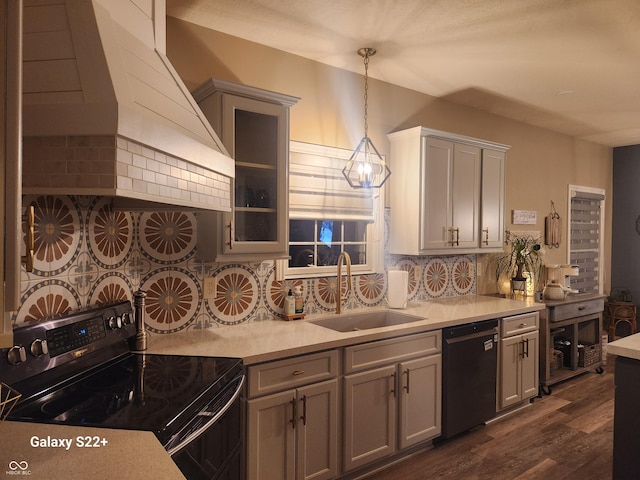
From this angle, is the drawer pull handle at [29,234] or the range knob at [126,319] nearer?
the drawer pull handle at [29,234]

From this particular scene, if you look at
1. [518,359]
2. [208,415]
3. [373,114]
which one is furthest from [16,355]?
[518,359]

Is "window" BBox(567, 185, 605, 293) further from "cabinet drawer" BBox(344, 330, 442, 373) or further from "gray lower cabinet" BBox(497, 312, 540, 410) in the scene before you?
"cabinet drawer" BBox(344, 330, 442, 373)

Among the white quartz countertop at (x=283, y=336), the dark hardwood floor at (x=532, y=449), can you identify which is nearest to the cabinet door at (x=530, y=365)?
the dark hardwood floor at (x=532, y=449)

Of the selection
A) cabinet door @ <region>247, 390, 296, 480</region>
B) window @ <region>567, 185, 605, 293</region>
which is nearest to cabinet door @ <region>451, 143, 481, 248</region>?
cabinet door @ <region>247, 390, 296, 480</region>

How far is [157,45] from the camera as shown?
1764mm

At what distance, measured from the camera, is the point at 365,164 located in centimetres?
297

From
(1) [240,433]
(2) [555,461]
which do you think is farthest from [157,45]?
(2) [555,461]

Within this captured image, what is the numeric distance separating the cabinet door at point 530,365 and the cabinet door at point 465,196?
0.88 metres

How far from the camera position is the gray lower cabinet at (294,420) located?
2.01 m

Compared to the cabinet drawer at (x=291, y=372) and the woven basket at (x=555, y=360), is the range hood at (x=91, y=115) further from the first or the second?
the woven basket at (x=555, y=360)

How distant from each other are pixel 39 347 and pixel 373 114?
8.99ft

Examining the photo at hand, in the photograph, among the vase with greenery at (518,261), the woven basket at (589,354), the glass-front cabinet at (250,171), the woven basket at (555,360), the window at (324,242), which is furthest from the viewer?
the woven basket at (589,354)

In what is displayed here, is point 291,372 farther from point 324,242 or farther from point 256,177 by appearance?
point 324,242

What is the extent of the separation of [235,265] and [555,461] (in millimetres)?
2413
